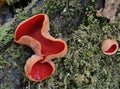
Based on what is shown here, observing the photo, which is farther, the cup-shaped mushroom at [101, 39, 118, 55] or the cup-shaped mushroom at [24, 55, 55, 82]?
the cup-shaped mushroom at [101, 39, 118, 55]

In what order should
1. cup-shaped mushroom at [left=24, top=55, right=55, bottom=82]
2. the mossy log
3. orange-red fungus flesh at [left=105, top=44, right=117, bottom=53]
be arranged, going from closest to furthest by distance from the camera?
cup-shaped mushroom at [left=24, top=55, right=55, bottom=82] → the mossy log → orange-red fungus flesh at [left=105, top=44, right=117, bottom=53]

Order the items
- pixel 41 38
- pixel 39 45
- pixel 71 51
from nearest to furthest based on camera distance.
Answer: pixel 39 45 < pixel 41 38 < pixel 71 51

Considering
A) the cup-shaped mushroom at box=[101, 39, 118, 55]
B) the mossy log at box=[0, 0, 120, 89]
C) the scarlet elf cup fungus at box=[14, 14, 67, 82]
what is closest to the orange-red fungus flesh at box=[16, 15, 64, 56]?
the scarlet elf cup fungus at box=[14, 14, 67, 82]

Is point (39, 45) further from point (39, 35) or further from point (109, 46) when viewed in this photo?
point (109, 46)

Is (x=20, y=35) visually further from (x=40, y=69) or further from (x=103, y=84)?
(x=103, y=84)

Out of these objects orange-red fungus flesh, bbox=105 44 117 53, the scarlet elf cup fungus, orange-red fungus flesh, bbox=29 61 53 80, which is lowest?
orange-red fungus flesh, bbox=105 44 117 53

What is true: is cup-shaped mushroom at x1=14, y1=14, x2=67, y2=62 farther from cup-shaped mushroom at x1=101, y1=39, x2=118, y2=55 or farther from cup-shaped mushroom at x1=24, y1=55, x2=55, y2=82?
cup-shaped mushroom at x1=101, y1=39, x2=118, y2=55

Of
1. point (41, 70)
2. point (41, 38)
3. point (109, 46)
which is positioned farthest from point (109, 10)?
point (41, 70)

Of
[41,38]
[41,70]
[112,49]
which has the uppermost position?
[41,38]
